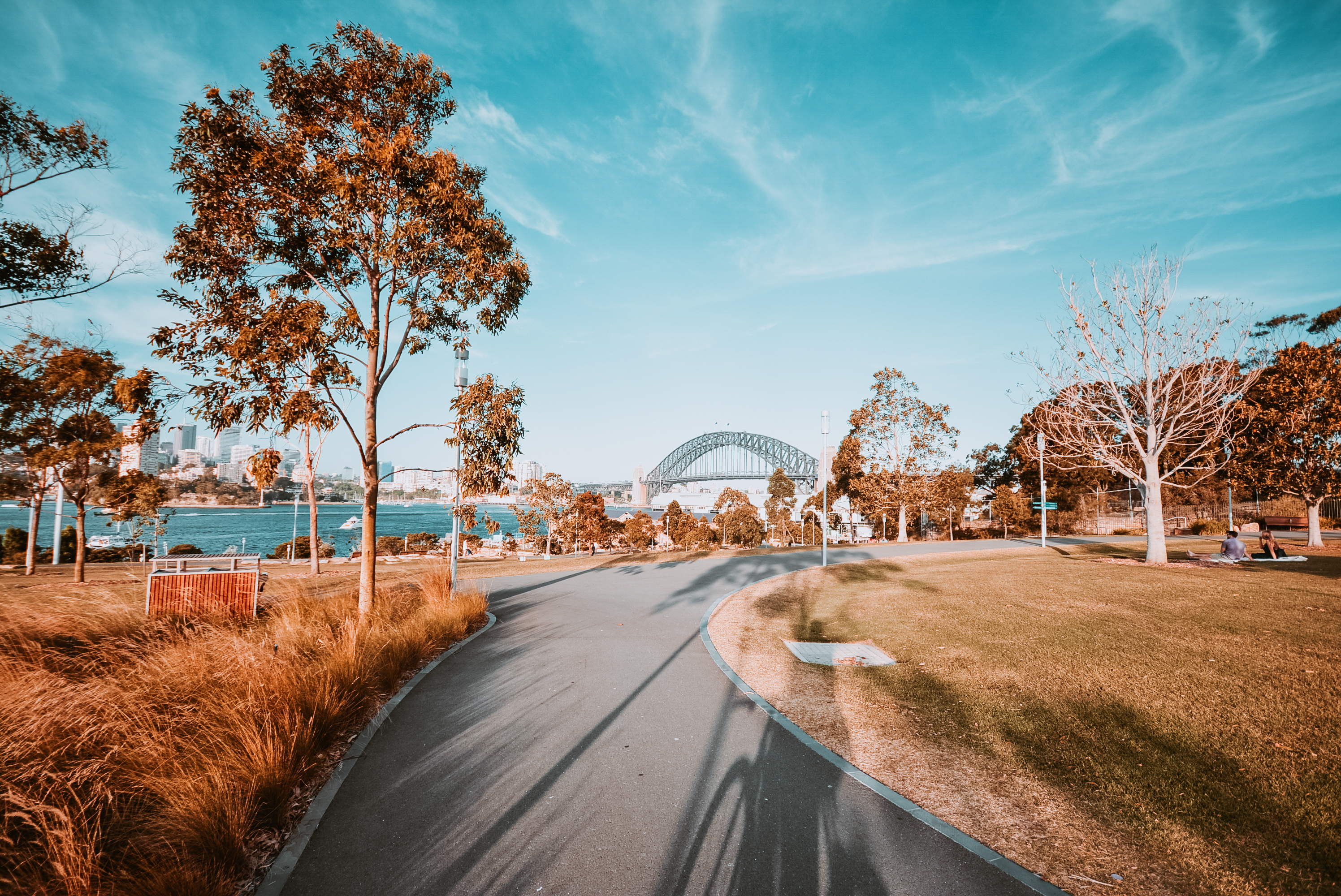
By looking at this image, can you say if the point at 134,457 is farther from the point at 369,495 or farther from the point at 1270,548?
the point at 1270,548

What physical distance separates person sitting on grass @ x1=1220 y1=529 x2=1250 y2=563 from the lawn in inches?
154

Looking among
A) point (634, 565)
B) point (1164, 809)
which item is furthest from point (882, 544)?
point (1164, 809)

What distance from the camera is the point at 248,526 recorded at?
381 ft

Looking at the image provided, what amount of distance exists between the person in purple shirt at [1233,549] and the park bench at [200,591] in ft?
68.9

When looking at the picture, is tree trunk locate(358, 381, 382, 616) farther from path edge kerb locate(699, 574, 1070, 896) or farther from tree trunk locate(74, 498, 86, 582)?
tree trunk locate(74, 498, 86, 582)

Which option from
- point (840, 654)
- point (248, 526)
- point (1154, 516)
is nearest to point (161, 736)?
point (840, 654)

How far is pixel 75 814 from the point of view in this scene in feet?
10.0

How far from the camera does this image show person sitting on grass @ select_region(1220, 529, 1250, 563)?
14.6 m

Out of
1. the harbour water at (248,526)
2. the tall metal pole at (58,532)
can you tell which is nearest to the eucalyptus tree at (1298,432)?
the harbour water at (248,526)

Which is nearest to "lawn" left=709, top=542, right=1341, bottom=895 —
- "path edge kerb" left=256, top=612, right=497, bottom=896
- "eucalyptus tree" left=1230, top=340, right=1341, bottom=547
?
"path edge kerb" left=256, top=612, right=497, bottom=896

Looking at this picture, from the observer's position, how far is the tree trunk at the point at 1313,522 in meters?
18.7

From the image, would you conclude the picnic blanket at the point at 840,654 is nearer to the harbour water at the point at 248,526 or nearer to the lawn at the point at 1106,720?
the lawn at the point at 1106,720

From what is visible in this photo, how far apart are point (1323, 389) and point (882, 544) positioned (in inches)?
645

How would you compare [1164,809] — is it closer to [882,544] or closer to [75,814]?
[75,814]
